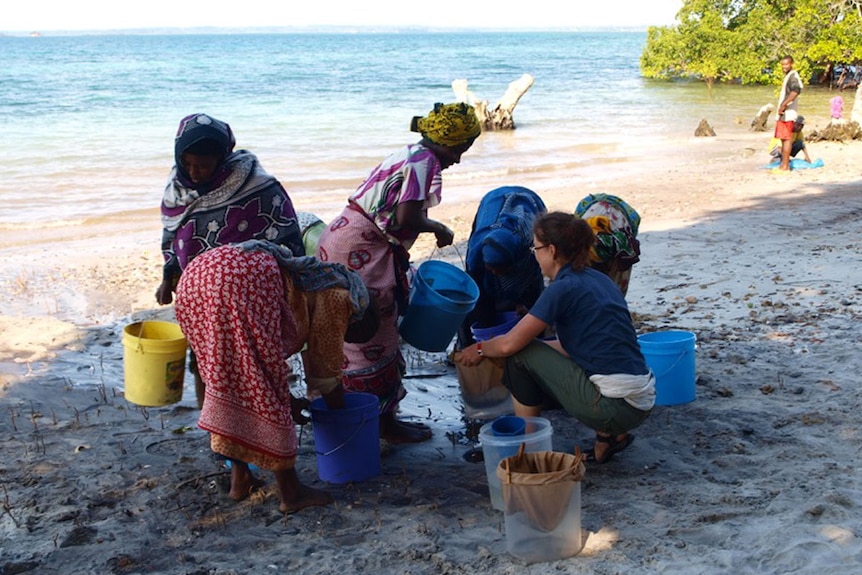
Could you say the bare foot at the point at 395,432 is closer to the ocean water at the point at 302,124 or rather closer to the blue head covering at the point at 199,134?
the blue head covering at the point at 199,134

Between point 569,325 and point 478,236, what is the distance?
1.23 m

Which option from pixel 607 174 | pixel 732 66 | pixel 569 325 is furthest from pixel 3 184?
pixel 732 66

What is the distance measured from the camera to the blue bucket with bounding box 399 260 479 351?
4.32m

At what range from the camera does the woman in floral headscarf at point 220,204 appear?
3.79 metres

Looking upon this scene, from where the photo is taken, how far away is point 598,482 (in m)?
3.89

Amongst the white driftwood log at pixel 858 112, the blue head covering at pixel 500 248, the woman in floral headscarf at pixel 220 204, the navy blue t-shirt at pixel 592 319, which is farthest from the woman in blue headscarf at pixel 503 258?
the white driftwood log at pixel 858 112

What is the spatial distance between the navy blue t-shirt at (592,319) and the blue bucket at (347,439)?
2.78 ft

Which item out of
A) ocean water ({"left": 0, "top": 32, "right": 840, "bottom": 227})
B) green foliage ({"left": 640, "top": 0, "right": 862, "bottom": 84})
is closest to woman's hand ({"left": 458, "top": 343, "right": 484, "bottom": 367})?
ocean water ({"left": 0, "top": 32, "right": 840, "bottom": 227})

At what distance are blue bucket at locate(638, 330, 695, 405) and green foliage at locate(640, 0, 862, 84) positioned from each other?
1027 inches

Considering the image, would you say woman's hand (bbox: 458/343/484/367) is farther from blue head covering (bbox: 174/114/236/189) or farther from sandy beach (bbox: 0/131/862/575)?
blue head covering (bbox: 174/114/236/189)

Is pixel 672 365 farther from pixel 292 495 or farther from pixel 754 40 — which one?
pixel 754 40

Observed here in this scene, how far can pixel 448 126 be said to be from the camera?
4273 mm

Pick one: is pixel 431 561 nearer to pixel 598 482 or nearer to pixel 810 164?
pixel 598 482

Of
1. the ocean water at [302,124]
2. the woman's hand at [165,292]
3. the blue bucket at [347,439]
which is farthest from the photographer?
the ocean water at [302,124]
